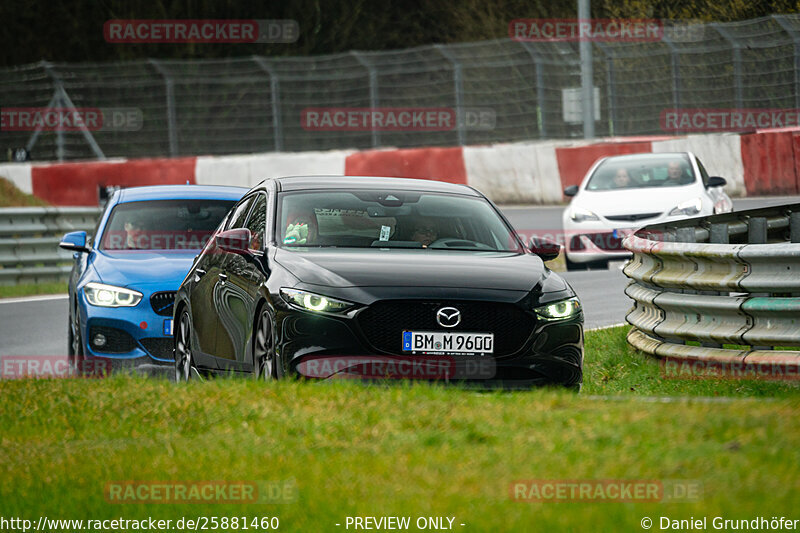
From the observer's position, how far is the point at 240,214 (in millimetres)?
10211

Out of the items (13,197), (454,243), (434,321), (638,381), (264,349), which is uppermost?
(13,197)

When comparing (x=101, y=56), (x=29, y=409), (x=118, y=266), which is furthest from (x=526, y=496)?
(x=101, y=56)

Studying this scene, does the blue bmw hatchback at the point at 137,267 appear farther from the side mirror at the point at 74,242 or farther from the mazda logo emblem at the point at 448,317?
the mazda logo emblem at the point at 448,317

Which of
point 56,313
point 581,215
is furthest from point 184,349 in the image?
point 581,215

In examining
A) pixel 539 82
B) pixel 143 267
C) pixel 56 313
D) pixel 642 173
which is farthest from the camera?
pixel 539 82

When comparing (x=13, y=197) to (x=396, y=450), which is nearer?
(x=396, y=450)

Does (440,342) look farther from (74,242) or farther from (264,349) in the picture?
(74,242)

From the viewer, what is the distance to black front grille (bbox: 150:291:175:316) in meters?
11.2

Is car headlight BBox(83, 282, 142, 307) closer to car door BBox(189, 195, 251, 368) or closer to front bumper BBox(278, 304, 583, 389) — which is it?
car door BBox(189, 195, 251, 368)

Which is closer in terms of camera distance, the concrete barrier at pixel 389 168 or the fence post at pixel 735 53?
the fence post at pixel 735 53

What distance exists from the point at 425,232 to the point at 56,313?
30.4ft

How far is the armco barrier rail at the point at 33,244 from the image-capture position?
20906 mm

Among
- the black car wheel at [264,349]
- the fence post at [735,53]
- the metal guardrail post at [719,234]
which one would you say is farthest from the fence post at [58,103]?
the black car wheel at [264,349]

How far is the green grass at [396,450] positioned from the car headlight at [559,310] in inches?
23.5
